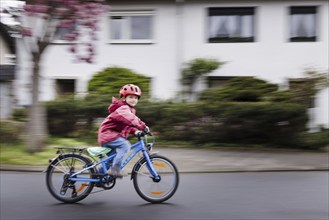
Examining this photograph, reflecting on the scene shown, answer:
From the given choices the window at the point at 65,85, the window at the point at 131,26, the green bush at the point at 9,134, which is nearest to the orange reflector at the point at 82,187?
the green bush at the point at 9,134

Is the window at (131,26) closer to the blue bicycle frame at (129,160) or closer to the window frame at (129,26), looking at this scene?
the window frame at (129,26)

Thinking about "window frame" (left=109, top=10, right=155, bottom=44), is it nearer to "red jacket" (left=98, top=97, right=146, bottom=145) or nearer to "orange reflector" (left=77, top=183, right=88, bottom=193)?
"red jacket" (left=98, top=97, right=146, bottom=145)

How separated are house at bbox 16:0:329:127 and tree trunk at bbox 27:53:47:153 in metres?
6.46

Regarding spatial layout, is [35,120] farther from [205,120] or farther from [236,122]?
[236,122]

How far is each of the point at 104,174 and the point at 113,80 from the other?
883cm

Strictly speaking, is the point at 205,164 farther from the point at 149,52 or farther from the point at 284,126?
the point at 149,52

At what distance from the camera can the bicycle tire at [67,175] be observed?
6.00m

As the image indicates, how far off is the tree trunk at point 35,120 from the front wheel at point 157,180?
4.11m

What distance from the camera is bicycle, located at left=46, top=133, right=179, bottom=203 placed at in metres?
5.95

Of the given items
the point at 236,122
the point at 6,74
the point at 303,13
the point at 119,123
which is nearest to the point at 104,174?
the point at 119,123

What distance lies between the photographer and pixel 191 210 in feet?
18.3

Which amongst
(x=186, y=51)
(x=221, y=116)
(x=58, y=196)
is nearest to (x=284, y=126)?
(x=221, y=116)

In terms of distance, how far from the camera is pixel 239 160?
9641mm

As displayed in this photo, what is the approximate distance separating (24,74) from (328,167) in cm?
1196
